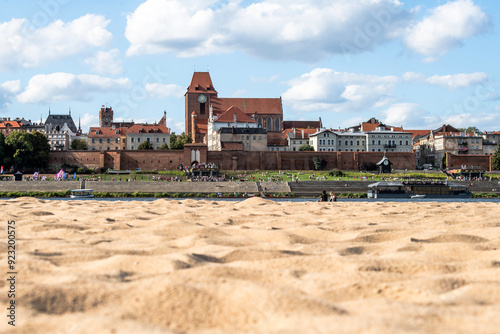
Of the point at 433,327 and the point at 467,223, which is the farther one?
the point at 467,223

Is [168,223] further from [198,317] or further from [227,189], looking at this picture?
[227,189]

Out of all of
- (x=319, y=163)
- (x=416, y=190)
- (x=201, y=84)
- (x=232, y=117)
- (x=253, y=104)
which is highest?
(x=201, y=84)

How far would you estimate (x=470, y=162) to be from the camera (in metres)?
70.1

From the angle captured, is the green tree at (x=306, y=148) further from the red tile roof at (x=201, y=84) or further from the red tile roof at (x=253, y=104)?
the red tile roof at (x=201, y=84)

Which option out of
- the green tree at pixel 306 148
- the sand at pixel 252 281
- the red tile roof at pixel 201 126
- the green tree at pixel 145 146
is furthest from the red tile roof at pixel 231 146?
the sand at pixel 252 281

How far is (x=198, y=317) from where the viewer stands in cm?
459

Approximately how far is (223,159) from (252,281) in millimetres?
59280

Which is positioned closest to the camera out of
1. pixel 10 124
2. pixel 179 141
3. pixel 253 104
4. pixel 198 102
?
pixel 179 141

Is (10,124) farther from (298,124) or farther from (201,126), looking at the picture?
(298,124)

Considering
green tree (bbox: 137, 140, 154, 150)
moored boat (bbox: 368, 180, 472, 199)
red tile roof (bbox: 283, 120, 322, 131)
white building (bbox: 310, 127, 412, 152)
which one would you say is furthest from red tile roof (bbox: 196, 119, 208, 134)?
moored boat (bbox: 368, 180, 472, 199)

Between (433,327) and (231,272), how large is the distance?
237cm

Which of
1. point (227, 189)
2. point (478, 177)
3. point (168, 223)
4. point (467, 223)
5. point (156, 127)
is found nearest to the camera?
point (168, 223)

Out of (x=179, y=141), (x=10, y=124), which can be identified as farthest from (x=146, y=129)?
(x=10, y=124)

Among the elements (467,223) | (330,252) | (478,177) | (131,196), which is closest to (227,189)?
(131,196)
